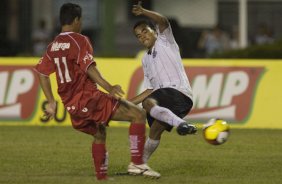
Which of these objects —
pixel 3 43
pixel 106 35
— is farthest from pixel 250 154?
pixel 3 43

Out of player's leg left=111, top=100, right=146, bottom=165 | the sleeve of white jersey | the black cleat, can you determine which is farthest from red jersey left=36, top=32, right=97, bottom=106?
the sleeve of white jersey

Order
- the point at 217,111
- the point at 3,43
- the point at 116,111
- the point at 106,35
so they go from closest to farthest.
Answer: the point at 116,111, the point at 217,111, the point at 106,35, the point at 3,43

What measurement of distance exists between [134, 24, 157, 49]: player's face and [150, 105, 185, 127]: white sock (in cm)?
81

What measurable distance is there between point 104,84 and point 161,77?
1.42 metres

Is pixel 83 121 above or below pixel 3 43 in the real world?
above

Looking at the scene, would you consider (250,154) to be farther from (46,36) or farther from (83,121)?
(46,36)

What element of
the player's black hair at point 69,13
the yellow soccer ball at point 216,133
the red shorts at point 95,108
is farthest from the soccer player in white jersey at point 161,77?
the player's black hair at point 69,13

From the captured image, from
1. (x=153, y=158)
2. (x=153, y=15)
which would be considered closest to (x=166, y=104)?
(x=153, y=15)

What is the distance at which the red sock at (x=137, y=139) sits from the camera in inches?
428

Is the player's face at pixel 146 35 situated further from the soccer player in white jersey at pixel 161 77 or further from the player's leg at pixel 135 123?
the player's leg at pixel 135 123

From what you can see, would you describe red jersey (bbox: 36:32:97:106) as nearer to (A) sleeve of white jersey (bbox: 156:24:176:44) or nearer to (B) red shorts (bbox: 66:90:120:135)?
(B) red shorts (bbox: 66:90:120:135)

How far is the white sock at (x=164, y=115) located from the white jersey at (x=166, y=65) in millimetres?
497

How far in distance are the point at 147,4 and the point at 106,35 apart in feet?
12.6

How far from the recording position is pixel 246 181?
1102 centimetres
